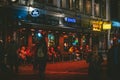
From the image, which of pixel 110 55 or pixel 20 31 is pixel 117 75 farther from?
pixel 20 31

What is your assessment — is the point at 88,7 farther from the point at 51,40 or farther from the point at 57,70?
the point at 57,70

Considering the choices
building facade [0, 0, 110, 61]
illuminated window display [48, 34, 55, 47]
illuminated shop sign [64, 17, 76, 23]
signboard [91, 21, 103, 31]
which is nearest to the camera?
building facade [0, 0, 110, 61]

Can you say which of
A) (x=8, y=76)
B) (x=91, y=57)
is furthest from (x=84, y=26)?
(x=91, y=57)

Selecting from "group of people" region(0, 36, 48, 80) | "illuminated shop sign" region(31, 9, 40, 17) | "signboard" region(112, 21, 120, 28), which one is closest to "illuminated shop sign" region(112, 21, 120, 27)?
"signboard" region(112, 21, 120, 28)

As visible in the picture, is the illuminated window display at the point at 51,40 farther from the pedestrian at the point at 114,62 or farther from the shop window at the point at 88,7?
the pedestrian at the point at 114,62

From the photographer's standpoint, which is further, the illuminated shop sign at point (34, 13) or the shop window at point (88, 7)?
the shop window at point (88, 7)

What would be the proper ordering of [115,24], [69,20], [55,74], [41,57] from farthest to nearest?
[115,24]
[69,20]
[55,74]
[41,57]

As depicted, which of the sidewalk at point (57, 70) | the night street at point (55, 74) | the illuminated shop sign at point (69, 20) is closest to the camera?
the night street at point (55, 74)

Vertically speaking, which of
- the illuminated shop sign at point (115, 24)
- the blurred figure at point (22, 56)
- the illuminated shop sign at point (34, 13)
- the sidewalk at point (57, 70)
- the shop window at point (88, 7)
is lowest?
the sidewalk at point (57, 70)

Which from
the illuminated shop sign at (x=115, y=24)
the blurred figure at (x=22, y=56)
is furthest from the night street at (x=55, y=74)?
the illuminated shop sign at (x=115, y=24)

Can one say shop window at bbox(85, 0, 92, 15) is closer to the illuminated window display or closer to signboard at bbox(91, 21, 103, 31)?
signboard at bbox(91, 21, 103, 31)

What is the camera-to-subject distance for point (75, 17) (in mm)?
44906

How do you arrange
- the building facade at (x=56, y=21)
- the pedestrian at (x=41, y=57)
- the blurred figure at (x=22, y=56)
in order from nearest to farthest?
the pedestrian at (x=41, y=57)
the blurred figure at (x=22, y=56)
the building facade at (x=56, y=21)

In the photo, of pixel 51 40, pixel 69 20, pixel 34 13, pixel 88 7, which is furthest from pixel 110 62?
pixel 88 7
